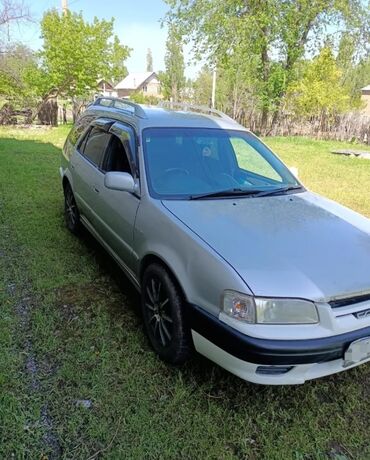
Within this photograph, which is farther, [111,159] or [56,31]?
[56,31]

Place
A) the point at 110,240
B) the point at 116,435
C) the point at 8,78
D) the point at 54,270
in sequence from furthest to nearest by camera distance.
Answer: the point at 8,78, the point at 54,270, the point at 110,240, the point at 116,435

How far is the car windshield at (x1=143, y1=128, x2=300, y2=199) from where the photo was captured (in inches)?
117

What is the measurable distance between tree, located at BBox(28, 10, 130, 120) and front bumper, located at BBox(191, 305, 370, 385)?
1860 cm

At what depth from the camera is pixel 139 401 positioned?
2.30 meters

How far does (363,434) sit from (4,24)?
59.8ft

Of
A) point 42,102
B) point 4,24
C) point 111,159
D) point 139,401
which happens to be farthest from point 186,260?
point 42,102

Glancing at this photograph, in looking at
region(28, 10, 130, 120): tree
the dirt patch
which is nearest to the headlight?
the dirt patch

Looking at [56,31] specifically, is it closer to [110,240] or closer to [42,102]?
[42,102]

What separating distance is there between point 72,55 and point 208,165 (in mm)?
17283

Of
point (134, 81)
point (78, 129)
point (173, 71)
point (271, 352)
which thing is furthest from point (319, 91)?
point (134, 81)

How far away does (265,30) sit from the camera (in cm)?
1891

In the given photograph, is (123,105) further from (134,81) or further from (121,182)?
(134,81)

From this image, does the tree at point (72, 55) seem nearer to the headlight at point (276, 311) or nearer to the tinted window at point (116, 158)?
the tinted window at point (116, 158)

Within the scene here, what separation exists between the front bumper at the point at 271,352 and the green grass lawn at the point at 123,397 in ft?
1.21
